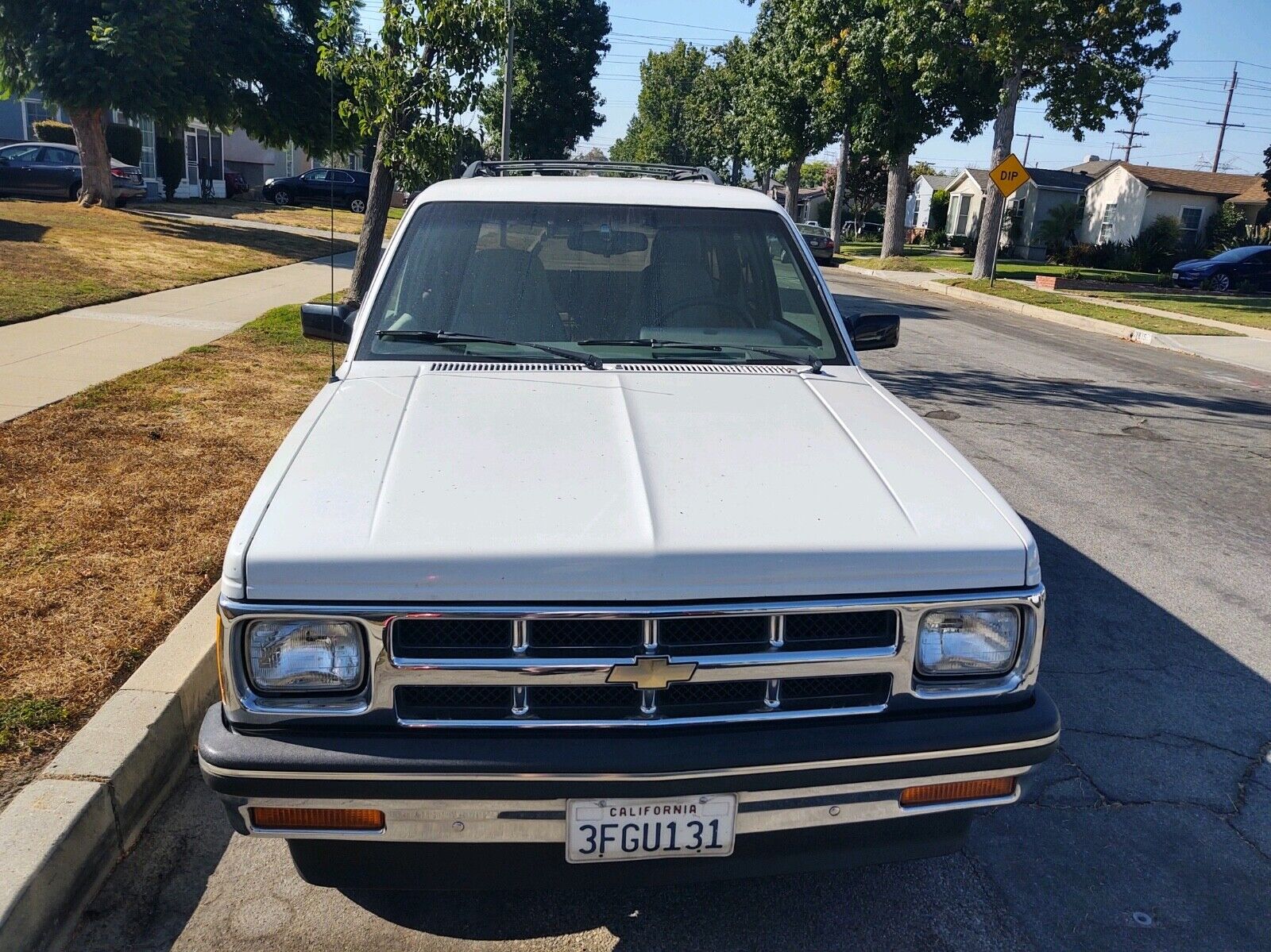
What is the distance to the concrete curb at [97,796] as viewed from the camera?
8.89ft

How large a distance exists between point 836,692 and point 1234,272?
33.9 metres

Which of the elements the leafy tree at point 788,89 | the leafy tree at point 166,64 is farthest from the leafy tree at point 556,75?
the leafy tree at point 166,64

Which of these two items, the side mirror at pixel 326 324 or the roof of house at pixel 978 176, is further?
the roof of house at pixel 978 176

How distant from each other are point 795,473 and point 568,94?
180 ft

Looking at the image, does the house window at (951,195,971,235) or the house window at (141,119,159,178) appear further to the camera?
the house window at (951,195,971,235)

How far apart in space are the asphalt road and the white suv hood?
3.52 feet

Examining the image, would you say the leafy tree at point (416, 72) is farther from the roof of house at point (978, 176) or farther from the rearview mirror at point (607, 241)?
the roof of house at point (978, 176)

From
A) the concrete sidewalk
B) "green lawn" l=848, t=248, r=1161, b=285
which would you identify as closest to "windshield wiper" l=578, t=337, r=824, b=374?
the concrete sidewalk

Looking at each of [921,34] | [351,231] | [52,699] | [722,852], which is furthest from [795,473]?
[351,231]

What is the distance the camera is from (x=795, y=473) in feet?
9.32

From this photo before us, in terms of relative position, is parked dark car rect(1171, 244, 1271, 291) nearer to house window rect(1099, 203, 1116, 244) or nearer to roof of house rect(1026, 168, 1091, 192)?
house window rect(1099, 203, 1116, 244)

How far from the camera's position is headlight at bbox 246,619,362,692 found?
2.37m

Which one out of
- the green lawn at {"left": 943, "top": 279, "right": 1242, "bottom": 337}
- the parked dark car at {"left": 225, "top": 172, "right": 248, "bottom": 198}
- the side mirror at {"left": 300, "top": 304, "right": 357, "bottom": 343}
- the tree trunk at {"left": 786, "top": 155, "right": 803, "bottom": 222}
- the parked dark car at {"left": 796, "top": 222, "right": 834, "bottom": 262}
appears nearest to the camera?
the side mirror at {"left": 300, "top": 304, "right": 357, "bottom": 343}

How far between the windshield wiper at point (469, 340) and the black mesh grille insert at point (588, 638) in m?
1.43
